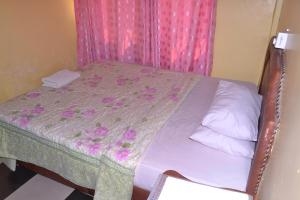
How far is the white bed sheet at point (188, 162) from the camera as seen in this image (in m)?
1.41

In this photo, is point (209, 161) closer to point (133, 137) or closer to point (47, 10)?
point (133, 137)

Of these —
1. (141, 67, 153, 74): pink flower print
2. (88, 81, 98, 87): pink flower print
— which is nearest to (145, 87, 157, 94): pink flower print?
(141, 67, 153, 74): pink flower print

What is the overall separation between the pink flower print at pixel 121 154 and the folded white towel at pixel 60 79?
1.21 meters

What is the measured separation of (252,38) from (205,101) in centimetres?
97

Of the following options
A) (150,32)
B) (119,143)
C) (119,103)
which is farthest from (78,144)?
(150,32)

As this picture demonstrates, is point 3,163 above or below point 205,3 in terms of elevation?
below

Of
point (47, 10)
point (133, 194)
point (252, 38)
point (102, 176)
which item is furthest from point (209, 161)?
point (47, 10)

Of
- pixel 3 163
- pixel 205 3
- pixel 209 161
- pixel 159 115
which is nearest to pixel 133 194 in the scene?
pixel 209 161

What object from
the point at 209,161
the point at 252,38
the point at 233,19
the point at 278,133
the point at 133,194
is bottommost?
the point at 133,194

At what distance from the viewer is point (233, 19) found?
102 inches

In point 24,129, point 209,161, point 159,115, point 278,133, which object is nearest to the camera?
point 278,133

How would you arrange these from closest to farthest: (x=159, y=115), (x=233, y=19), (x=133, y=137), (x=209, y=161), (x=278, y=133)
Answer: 1. (x=278, y=133)
2. (x=209, y=161)
3. (x=133, y=137)
4. (x=159, y=115)
5. (x=233, y=19)

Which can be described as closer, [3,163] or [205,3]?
[3,163]

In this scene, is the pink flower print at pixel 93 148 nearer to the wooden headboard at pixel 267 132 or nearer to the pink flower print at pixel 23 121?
the pink flower print at pixel 23 121
